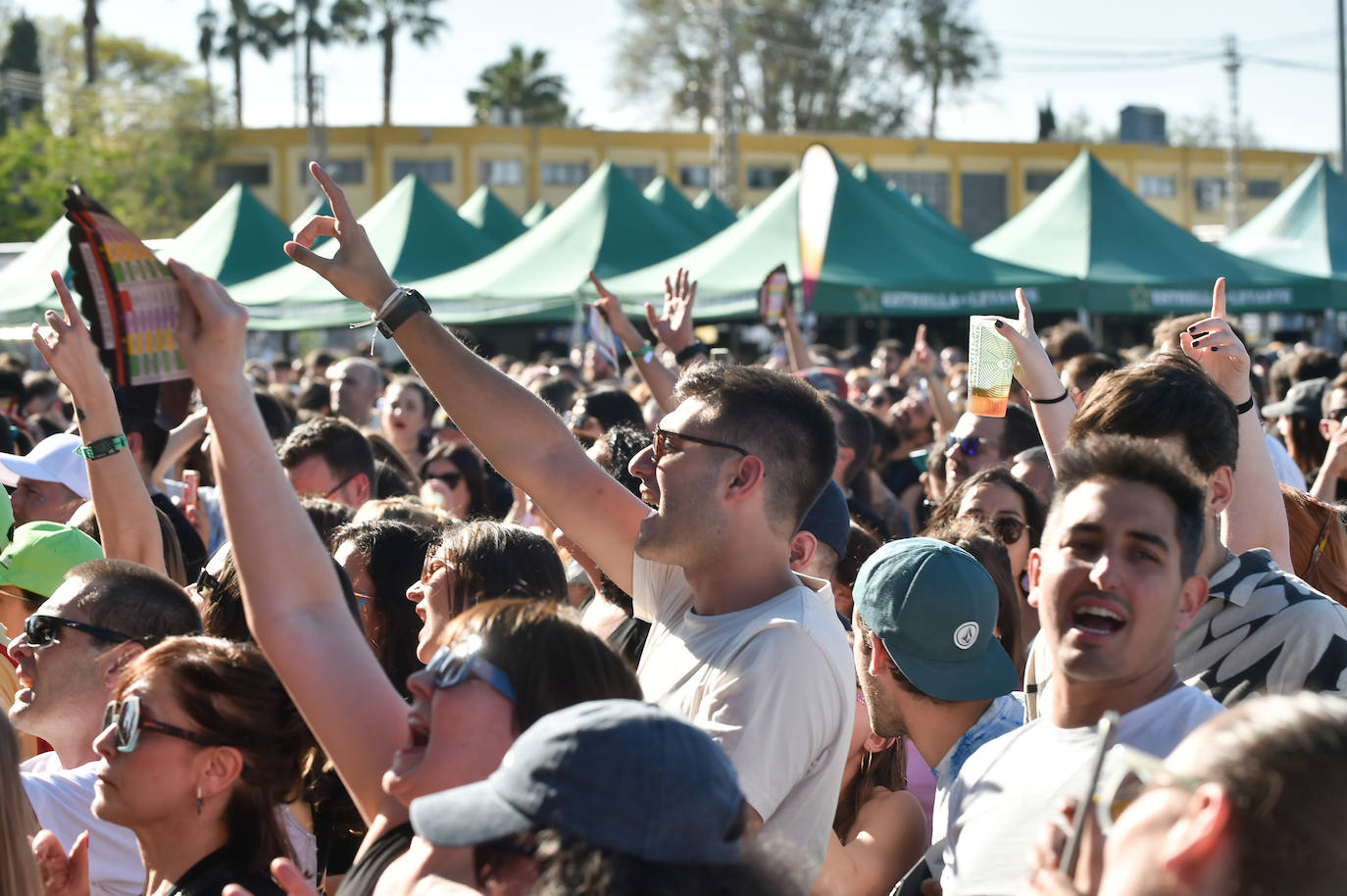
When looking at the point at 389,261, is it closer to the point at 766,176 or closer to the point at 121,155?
the point at 121,155

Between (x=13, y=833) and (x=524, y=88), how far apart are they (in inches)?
2189

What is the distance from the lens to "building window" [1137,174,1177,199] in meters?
57.9

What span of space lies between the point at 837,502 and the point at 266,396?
4420mm

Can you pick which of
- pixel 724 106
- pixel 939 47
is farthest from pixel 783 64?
pixel 724 106

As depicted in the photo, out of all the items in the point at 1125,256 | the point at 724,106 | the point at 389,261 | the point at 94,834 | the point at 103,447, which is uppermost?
the point at 724,106

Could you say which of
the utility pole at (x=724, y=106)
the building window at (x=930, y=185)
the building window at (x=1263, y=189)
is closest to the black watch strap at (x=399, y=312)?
the utility pole at (x=724, y=106)

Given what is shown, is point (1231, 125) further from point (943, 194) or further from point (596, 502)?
point (596, 502)

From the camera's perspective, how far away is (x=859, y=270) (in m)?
16.5

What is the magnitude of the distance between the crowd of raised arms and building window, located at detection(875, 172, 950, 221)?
50.4 metres

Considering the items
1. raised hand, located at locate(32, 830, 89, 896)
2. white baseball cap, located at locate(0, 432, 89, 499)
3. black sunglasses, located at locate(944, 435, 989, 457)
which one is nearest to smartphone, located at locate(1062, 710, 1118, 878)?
raised hand, located at locate(32, 830, 89, 896)

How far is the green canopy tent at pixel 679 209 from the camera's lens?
905 inches

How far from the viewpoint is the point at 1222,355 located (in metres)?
3.66

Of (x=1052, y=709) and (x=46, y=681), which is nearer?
(x=1052, y=709)

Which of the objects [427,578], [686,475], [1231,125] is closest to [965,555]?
[686,475]
